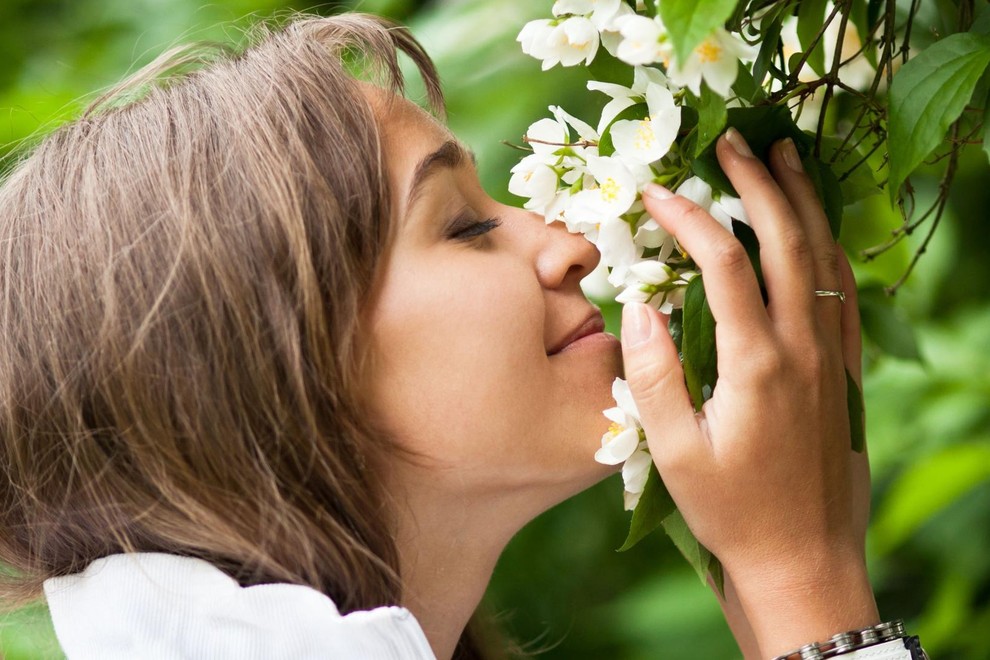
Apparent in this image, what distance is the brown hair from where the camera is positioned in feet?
2.91

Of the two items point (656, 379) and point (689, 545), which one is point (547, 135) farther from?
point (689, 545)

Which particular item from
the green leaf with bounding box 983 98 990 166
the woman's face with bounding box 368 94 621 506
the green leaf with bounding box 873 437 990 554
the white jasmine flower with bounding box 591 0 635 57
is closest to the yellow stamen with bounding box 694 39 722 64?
the white jasmine flower with bounding box 591 0 635 57

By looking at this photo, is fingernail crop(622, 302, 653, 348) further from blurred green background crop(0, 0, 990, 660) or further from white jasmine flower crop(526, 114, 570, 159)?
blurred green background crop(0, 0, 990, 660)

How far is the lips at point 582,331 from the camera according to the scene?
0.96 meters

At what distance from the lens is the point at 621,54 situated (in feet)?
2.19

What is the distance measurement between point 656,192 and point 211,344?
1.28 ft

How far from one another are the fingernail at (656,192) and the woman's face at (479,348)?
169 mm

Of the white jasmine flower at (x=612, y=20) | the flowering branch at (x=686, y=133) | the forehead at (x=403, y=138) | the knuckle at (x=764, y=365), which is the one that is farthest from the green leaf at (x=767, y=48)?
the forehead at (x=403, y=138)

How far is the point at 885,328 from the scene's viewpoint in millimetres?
1126

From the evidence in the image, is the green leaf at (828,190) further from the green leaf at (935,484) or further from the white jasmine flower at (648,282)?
the green leaf at (935,484)

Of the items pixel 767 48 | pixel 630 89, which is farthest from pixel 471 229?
pixel 767 48

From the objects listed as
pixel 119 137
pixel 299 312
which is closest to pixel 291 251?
pixel 299 312

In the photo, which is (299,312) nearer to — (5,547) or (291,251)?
(291,251)

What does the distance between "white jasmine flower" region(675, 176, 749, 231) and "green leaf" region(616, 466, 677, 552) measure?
0.72ft
